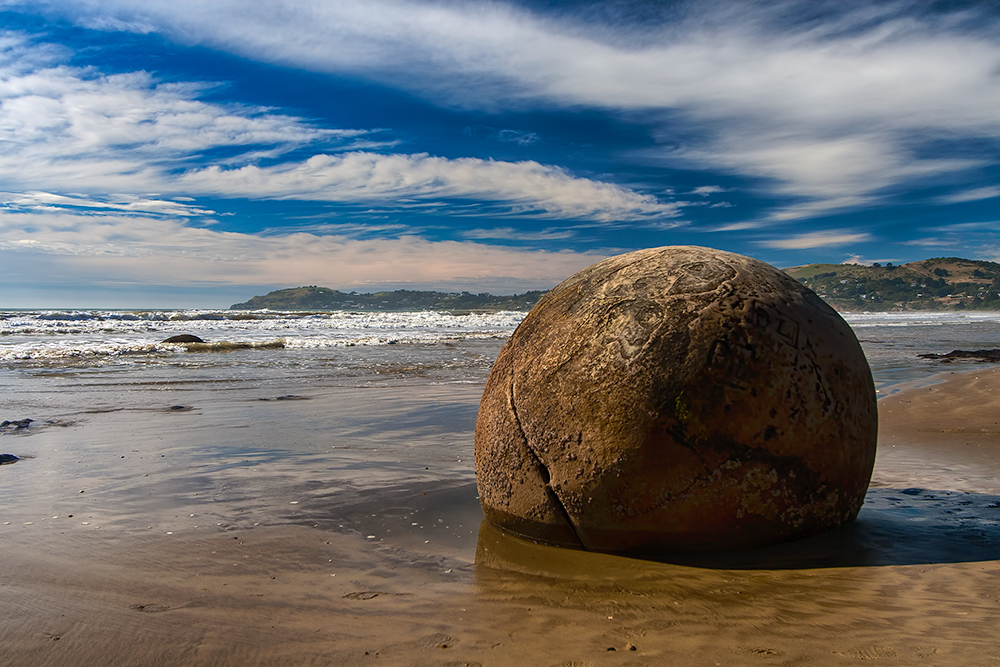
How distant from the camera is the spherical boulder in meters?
3.20

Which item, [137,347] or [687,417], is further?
[137,347]

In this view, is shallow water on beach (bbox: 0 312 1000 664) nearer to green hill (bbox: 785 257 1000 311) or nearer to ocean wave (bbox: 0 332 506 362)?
ocean wave (bbox: 0 332 506 362)

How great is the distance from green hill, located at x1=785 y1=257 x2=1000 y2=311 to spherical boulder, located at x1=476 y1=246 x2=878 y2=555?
77276 mm

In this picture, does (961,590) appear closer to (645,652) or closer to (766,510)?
(766,510)

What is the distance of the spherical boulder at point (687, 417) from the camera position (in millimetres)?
3197

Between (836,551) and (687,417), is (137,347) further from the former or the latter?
(836,551)

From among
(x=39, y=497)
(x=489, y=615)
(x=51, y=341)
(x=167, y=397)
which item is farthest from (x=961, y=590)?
(x=51, y=341)

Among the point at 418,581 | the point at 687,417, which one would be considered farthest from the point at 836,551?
the point at 418,581

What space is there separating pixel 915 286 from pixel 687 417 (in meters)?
107

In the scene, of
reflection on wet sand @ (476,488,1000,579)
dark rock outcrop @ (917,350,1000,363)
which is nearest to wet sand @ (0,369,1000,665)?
reflection on wet sand @ (476,488,1000,579)

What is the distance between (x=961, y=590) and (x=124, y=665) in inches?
138

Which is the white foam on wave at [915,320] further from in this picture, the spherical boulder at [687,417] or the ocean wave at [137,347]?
the spherical boulder at [687,417]

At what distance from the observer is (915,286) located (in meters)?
92.4

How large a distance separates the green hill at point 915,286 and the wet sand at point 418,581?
253 feet
